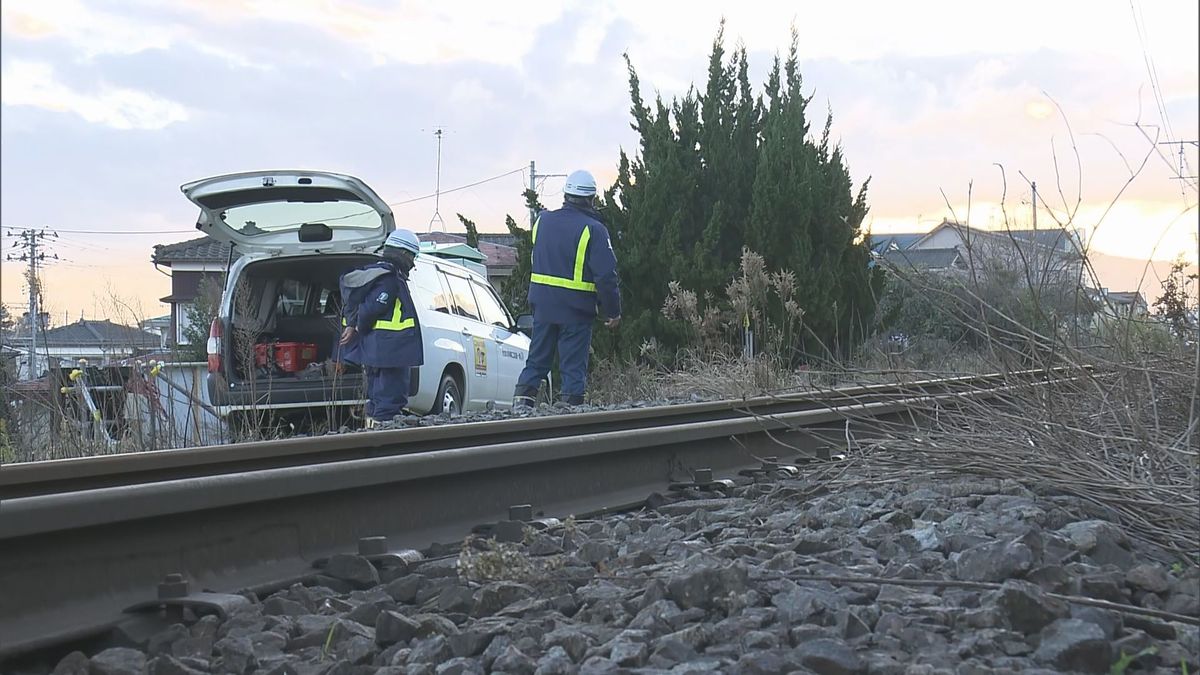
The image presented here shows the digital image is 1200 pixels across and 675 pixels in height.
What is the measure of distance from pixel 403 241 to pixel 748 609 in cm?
705

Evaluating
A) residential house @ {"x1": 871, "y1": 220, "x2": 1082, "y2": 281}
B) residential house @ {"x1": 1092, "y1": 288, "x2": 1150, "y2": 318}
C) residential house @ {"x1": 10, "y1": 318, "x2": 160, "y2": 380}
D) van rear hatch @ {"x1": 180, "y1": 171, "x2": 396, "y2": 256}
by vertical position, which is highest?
van rear hatch @ {"x1": 180, "y1": 171, "x2": 396, "y2": 256}

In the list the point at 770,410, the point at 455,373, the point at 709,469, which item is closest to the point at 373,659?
the point at 709,469

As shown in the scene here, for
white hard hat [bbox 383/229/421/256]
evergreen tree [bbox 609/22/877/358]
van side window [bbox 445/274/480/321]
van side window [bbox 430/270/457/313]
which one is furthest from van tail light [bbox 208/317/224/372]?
evergreen tree [bbox 609/22/877/358]

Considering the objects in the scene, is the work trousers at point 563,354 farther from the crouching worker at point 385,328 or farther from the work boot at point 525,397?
the crouching worker at point 385,328

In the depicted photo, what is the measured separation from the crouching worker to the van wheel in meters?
1.32

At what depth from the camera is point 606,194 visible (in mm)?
17422

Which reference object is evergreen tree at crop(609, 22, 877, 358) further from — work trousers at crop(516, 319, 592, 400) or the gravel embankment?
the gravel embankment

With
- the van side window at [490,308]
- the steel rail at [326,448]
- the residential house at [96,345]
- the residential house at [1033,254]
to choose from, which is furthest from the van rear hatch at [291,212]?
the residential house at [1033,254]

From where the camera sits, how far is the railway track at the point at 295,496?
3.20m

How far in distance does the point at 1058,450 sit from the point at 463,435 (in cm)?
319

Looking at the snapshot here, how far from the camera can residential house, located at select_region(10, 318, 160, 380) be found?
861cm

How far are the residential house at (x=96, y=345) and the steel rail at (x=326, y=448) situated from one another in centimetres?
317

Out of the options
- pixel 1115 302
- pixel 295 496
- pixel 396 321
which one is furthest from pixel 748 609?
pixel 396 321

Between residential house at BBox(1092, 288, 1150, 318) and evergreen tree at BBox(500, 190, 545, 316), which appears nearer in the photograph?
residential house at BBox(1092, 288, 1150, 318)
